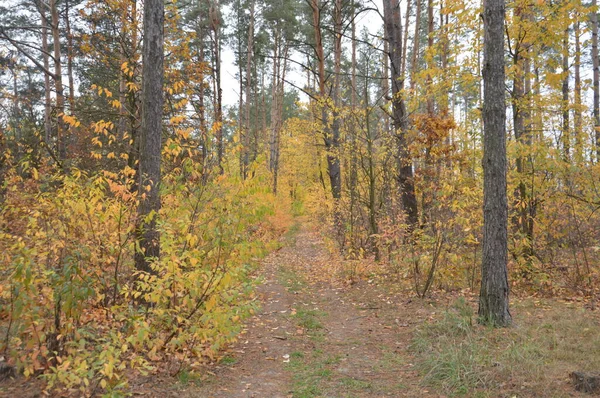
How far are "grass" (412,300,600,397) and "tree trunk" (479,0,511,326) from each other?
1.32ft

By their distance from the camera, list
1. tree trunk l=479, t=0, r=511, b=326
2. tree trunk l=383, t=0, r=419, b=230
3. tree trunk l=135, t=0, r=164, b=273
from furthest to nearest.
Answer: tree trunk l=383, t=0, r=419, b=230 < tree trunk l=135, t=0, r=164, b=273 < tree trunk l=479, t=0, r=511, b=326

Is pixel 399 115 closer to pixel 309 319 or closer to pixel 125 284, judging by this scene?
pixel 309 319

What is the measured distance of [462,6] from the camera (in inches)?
319

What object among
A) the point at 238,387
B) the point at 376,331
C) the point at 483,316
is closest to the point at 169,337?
the point at 238,387

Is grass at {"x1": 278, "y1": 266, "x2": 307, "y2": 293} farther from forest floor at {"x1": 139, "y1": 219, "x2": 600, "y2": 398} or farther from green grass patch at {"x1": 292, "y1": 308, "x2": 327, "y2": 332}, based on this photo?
green grass patch at {"x1": 292, "y1": 308, "x2": 327, "y2": 332}

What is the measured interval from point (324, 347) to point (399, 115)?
6229mm

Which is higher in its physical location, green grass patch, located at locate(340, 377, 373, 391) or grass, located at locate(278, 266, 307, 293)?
green grass patch, located at locate(340, 377, 373, 391)

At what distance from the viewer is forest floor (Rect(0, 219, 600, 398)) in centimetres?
396

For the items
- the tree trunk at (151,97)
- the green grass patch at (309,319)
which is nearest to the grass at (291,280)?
the green grass patch at (309,319)

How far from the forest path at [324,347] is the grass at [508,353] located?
311 mm

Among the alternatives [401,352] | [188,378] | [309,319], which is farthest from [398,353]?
[188,378]

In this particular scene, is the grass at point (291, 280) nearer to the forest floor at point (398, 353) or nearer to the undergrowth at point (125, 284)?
the forest floor at point (398, 353)

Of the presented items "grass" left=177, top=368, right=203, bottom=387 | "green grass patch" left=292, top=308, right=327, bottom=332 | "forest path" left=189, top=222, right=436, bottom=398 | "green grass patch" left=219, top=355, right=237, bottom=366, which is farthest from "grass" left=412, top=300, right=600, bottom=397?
"grass" left=177, top=368, right=203, bottom=387

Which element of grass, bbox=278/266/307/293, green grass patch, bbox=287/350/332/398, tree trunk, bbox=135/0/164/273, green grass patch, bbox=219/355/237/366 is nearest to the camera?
green grass patch, bbox=287/350/332/398
